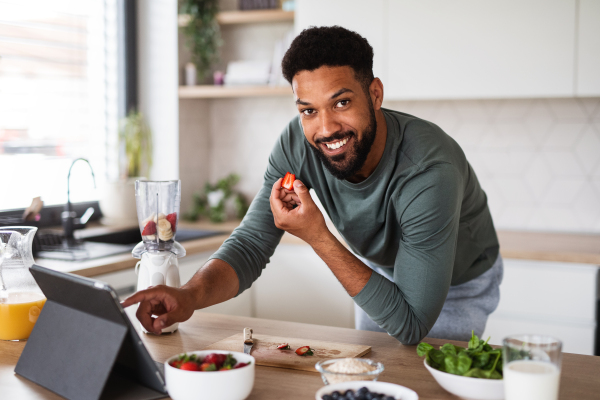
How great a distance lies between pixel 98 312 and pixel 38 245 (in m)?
1.57

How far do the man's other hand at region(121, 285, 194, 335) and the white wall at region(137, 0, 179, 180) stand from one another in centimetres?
218

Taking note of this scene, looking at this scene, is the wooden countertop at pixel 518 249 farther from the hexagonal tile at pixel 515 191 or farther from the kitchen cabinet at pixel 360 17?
the kitchen cabinet at pixel 360 17

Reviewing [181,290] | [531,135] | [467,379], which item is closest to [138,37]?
[531,135]

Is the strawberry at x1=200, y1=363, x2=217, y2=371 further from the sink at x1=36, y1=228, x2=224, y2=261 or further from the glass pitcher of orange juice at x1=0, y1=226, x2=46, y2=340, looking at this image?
the sink at x1=36, y1=228, x2=224, y2=261

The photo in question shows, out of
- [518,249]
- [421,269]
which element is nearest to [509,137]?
[518,249]

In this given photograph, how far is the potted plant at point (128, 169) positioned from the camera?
2.97 metres

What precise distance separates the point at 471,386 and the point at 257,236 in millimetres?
810

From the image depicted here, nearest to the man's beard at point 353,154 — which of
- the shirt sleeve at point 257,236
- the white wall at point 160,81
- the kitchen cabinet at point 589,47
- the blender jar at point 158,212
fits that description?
the shirt sleeve at point 257,236

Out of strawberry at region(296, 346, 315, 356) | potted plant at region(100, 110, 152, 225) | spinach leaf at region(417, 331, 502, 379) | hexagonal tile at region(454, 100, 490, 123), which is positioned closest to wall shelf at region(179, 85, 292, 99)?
potted plant at region(100, 110, 152, 225)

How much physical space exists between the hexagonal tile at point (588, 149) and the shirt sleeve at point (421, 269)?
1.94 meters

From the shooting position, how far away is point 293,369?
1.16 meters

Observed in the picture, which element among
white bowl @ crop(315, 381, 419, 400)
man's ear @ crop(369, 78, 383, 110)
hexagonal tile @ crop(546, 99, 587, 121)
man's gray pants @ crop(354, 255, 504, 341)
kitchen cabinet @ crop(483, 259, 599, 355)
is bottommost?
kitchen cabinet @ crop(483, 259, 599, 355)

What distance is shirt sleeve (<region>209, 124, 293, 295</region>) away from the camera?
1576 millimetres

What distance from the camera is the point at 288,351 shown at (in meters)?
1.24
